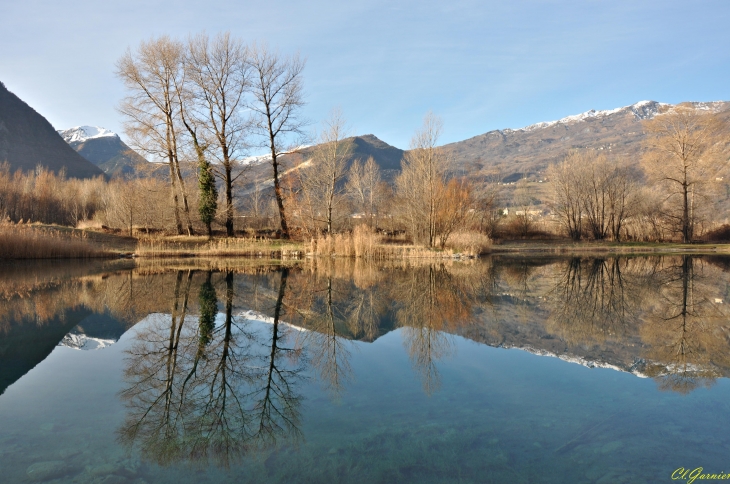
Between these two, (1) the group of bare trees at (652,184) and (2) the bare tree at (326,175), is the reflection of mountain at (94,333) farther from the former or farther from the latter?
(1) the group of bare trees at (652,184)

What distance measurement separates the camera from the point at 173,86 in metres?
23.2

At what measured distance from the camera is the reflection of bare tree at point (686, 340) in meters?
4.52

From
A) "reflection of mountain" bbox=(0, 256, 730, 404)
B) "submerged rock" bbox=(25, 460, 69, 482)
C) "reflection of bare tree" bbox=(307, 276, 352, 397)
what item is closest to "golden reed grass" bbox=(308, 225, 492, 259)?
"reflection of mountain" bbox=(0, 256, 730, 404)

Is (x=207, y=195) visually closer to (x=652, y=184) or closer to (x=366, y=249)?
(x=366, y=249)

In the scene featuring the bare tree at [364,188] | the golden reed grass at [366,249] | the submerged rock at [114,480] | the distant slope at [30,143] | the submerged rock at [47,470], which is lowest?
the submerged rock at [114,480]

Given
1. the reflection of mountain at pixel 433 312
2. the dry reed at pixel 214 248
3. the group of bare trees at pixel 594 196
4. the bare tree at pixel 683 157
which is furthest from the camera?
the group of bare trees at pixel 594 196

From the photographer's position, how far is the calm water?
282 centimetres

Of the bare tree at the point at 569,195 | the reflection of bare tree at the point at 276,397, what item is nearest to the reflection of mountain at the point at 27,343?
the reflection of bare tree at the point at 276,397

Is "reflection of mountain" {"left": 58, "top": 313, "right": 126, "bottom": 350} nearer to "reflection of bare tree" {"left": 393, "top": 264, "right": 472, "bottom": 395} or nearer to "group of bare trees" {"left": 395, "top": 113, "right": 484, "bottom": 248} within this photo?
"reflection of bare tree" {"left": 393, "top": 264, "right": 472, "bottom": 395}

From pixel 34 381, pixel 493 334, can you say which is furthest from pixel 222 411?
pixel 493 334

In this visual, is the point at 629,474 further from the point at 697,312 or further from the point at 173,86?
the point at 173,86

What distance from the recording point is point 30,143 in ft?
339

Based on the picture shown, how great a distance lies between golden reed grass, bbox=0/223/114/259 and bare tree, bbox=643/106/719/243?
3575cm

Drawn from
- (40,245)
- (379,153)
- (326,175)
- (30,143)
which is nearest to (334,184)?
(326,175)
